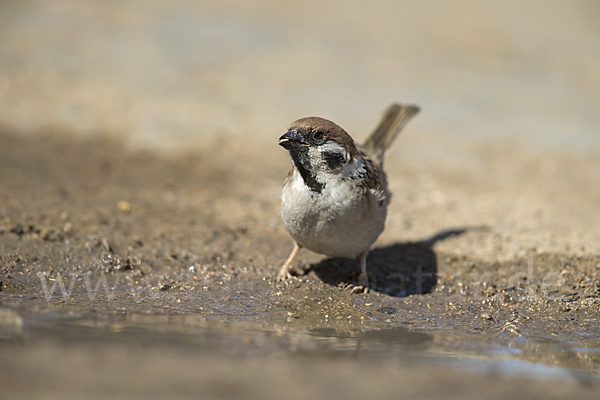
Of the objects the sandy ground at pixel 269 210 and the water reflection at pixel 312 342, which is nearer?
the sandy ground at pixel 269 210

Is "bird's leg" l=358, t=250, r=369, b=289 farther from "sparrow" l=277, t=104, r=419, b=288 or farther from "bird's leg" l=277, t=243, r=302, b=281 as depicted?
"bird's leg" l=277, t=243, r=302, b=281

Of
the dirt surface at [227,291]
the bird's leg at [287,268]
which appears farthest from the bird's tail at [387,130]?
the bird's leg at [287,268]

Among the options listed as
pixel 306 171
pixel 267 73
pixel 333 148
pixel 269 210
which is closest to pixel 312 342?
pixel 306 171

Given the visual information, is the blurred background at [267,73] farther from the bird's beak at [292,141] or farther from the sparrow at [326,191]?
the bird's beak at [292,141]

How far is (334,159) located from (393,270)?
→ 4.70 feet

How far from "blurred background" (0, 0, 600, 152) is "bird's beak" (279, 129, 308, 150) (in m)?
3.85

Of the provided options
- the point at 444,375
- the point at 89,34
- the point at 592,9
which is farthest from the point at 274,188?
the point at 592,9

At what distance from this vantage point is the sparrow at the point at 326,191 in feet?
15.0

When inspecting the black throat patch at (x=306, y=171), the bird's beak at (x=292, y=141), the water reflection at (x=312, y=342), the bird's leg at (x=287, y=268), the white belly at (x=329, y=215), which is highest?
the bird's beak at (x=292, y=141)

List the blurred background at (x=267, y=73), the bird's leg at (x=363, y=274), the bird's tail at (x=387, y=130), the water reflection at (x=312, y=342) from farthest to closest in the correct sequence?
the blurred background at (x=267, y=73)
the bird's tail at (x=387, y=130)
the bird's leg at (x=363, y=274)
the water reflection at (x=312, y=342)

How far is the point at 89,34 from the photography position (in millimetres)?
10641

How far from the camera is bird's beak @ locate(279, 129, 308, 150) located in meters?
4.44

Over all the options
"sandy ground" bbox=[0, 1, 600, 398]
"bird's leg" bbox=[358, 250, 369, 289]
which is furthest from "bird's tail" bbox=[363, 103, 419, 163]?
"bird's leg" bbox=[358, 250, 369, 289]

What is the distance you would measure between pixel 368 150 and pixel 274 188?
1.40m
